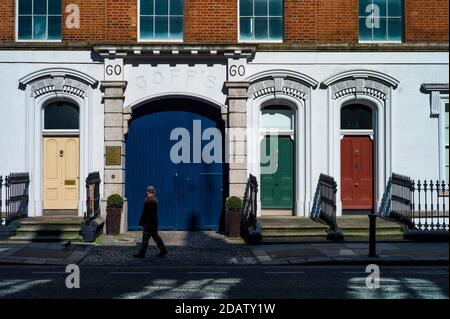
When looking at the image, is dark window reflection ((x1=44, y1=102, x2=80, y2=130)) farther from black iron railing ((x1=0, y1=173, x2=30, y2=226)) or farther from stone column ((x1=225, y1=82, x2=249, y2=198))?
stone column ((x1=225, y1=82, x2=249, y2=198))

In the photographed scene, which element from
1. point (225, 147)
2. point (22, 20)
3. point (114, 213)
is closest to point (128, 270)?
point (114, 213)

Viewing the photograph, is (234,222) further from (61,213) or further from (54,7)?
(54,7)

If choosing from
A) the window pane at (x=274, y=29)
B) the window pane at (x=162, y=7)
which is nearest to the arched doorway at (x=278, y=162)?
the window pane at (x=274, y=29)

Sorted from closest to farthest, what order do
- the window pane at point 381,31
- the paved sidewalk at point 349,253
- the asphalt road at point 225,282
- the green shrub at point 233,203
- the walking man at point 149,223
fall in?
the asphalt road at point 225,282 < the paved sidewalk at point 349,253 < the walking man at point 149,223 < the green shrub at point 233,203 < the window pane at point 381,31

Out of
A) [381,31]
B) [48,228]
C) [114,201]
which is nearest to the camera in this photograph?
[48,228]

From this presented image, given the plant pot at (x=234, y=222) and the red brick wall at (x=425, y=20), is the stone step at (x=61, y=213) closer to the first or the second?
the plant pot at (x=234, y=222)

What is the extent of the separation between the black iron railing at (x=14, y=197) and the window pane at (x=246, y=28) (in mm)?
7214

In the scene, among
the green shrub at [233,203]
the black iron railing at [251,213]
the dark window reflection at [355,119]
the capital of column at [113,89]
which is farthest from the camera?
the dark window reflection at [355,119]

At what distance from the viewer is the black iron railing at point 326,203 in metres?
16.8

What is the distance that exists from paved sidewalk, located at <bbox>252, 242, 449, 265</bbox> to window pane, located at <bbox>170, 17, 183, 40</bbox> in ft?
21.6

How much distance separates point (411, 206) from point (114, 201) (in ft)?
26.0

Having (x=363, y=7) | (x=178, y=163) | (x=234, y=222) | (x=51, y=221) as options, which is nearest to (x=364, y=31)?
(x=363, y=7)

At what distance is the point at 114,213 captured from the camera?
58.9 feet

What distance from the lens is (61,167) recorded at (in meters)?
18.8
